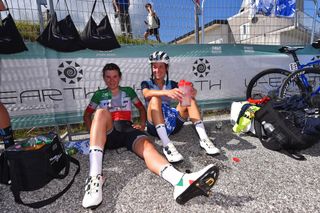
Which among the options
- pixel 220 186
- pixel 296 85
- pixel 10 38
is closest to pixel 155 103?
pixel 220 186

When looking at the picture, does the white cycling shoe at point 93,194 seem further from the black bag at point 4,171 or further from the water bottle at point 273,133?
the water bottle at point 273,133

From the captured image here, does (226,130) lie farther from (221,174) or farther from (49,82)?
(49,82)

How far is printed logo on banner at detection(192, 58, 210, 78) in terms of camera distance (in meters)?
4.24

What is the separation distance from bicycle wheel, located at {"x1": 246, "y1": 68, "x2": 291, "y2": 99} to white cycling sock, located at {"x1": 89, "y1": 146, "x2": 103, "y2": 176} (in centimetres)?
306

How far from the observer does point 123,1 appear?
3.92 meters

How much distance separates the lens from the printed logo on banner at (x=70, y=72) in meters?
3.57

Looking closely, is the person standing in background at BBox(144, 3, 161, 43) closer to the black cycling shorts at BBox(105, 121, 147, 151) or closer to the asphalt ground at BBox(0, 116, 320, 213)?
the black cycling shorts at BBox(105, 121, 147, 151)

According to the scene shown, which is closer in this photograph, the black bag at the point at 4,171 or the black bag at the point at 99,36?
the black bag at the point at 4,171

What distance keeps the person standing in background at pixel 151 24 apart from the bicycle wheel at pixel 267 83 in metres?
1.91

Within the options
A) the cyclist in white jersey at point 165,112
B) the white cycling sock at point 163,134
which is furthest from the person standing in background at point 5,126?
the white cycling sock at point 163,134

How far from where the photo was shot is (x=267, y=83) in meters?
4.67

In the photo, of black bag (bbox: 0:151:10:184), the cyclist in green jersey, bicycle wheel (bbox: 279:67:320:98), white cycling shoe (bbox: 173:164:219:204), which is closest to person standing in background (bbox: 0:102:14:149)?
black bag (bbox: 0:151:10:184)

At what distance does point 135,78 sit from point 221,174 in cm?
220

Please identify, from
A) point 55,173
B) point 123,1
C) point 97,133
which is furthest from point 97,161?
point 123,1
